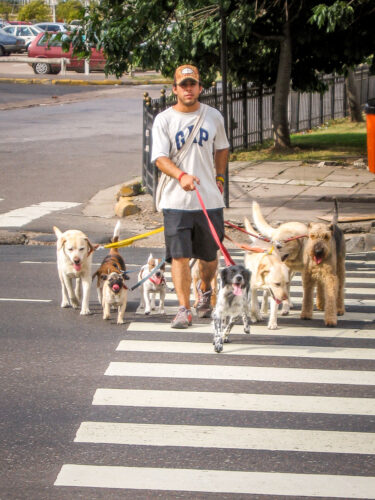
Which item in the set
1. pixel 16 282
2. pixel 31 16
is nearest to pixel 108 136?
pixel 16 282

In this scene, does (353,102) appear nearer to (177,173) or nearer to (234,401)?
(177,173)

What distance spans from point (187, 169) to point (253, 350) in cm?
172

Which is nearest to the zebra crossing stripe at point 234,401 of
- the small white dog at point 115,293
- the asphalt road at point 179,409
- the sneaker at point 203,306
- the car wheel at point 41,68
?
the asphalt road at point 179,409

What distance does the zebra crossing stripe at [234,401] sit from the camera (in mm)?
6750

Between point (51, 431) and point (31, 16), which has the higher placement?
point (31, 16)

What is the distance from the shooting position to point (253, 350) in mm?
8281

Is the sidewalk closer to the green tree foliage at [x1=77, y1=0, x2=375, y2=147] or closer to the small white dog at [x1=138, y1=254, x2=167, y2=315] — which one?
the green tree foliage at [x1=77, y1=0, x2=375, y2=147]

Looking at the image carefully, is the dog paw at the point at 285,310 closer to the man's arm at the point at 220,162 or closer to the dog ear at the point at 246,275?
the man's arm at the point at 220,162

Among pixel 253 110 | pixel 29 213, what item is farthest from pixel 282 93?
pixel 29 213

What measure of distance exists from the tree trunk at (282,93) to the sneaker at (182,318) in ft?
46.7

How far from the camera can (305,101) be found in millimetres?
29469

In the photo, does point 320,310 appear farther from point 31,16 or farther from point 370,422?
point 31,16

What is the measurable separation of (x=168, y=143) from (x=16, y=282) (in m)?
3.76

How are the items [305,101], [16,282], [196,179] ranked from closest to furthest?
1. [196,179]
2. [16,282]
3. [305,101]
